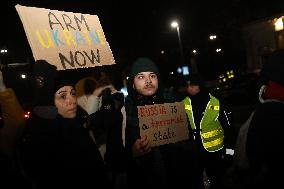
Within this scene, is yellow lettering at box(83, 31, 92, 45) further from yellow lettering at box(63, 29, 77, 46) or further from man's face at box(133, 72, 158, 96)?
man's face at box(133, 72, 158, 96)

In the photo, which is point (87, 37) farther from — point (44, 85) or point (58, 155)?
point (58, 155)

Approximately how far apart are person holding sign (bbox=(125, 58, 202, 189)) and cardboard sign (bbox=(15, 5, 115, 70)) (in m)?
0.66

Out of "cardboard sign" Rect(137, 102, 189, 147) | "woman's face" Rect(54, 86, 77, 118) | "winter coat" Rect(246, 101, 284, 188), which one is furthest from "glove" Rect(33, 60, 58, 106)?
"winter coat" Rect(246, 101, 284, 188)

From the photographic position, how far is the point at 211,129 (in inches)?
221

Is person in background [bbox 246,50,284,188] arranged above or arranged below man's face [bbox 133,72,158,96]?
below

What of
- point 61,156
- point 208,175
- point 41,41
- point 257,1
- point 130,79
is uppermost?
point 257,1

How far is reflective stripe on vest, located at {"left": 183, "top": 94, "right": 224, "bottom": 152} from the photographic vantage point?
5621 mm

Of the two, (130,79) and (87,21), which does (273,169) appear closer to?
(130,79)

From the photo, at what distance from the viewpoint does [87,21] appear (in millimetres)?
4656

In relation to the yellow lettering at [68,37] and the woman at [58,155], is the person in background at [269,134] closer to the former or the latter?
the woman at [58,155]

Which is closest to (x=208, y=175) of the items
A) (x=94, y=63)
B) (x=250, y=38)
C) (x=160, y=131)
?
(x=160, y=131)

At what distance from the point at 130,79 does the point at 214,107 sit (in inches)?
79.6

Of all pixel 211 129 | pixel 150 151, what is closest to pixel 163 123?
pixel 150 151

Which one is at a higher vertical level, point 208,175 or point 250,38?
point 250,38
